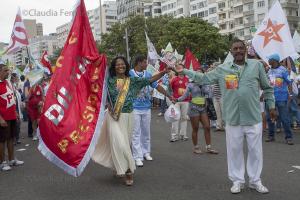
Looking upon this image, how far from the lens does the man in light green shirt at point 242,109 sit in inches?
232

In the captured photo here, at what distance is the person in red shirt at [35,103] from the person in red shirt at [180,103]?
12.7ft

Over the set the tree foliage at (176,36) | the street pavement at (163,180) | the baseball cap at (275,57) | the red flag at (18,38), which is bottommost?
the street pavement at (163,180)

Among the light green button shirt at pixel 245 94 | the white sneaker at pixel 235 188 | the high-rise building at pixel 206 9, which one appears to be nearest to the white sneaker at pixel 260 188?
the white sneaker at pixel 235 188

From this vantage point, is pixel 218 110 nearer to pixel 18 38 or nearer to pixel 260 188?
pixel 18 38

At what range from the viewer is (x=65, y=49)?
6676mm

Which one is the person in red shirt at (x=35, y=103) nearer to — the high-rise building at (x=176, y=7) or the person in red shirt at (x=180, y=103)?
the person in red shirt at (x=180, y=103)

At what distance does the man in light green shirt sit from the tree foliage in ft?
140

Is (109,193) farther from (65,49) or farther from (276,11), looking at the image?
(276,11)

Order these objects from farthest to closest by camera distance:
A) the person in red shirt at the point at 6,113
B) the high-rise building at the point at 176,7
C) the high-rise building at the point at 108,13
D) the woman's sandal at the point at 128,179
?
the high-rise building at the point at 108,13 → the high-rise building at the point at 176,7 → the person in red shirt at the point at 6,113 → the woman's sandal at the point at 128,179

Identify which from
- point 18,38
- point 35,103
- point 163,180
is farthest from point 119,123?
point 18,38

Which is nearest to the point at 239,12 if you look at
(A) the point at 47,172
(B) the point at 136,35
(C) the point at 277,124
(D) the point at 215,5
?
(D) the point at 215,5

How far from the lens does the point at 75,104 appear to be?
6586 mm

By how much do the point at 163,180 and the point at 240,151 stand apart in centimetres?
138

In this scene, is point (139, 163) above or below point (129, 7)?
below
